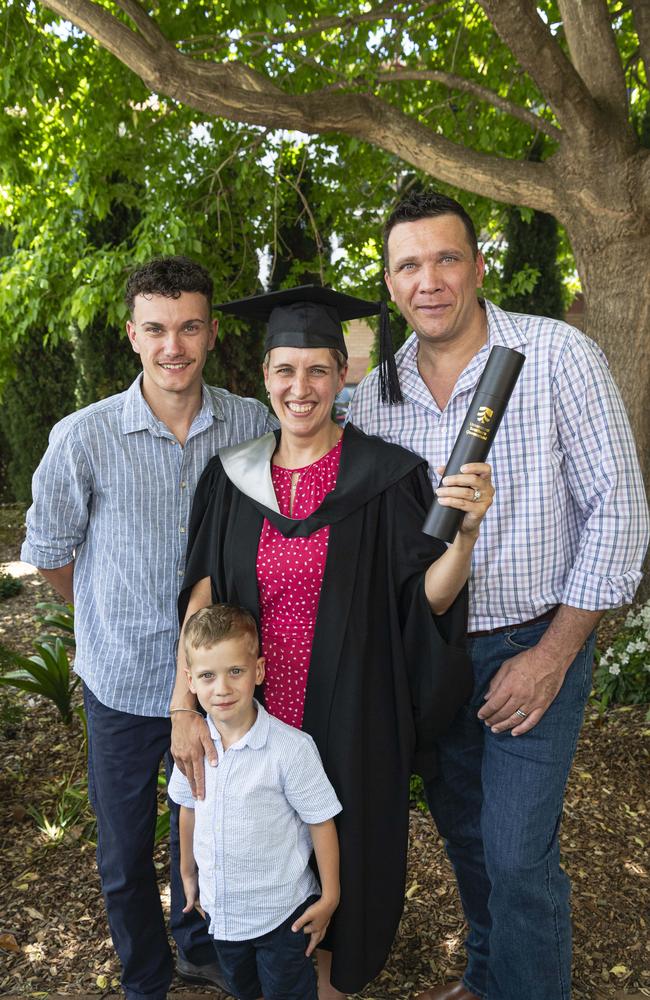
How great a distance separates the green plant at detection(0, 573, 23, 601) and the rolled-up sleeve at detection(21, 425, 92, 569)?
207 inches

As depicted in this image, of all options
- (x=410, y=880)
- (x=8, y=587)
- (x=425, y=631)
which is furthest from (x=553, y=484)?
(x=8, y=587)

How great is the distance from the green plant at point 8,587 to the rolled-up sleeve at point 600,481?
6275 mm

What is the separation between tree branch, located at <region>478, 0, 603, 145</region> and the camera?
4.01m

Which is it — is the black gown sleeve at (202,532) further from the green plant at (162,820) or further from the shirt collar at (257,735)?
the green plant at (162,820)

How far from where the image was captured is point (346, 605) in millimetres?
2137

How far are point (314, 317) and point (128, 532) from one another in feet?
2.75

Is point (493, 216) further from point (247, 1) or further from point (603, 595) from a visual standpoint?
point (603, 595)

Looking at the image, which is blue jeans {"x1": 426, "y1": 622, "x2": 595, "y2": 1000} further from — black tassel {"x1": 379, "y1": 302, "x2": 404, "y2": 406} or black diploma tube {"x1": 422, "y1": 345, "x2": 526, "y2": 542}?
black tassel {"x1": 379, "y1": 302, "x2": 404, "y2": 406}

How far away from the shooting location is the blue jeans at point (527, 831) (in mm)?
2109

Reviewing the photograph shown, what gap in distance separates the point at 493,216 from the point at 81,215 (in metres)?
3.44

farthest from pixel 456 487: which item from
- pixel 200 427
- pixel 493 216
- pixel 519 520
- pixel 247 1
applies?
pixel 493 216

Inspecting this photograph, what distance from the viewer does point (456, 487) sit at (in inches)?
73.5

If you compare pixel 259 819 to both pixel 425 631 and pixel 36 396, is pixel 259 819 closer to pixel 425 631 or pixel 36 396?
pixel 425 631

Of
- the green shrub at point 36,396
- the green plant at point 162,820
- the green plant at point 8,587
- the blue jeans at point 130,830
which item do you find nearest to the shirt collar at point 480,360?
the blue jeans at point 130,830
